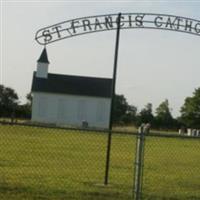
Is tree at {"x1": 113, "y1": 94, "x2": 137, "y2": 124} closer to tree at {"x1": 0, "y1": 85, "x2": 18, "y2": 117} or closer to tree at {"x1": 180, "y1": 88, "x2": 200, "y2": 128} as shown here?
tree at {"x1": 180, "y1": 88, "x2": 200, "y2": 128}

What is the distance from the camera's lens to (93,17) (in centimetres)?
1526

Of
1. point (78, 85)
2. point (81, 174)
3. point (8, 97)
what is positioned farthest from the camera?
point (8, 97)

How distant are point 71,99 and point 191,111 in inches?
837

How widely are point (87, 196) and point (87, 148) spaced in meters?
13.9

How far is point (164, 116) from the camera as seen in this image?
10925 cm

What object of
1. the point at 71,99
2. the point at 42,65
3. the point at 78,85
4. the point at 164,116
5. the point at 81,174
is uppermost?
the point at 42,65

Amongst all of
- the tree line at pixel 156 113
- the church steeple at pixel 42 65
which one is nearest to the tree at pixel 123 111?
the tree line at pixel 156 113

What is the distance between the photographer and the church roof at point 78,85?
108875 mm

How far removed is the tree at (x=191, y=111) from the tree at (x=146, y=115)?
5.77 metres

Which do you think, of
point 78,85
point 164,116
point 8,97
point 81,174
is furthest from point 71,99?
point 81,174

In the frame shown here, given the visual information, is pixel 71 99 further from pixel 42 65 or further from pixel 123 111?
pixel 123 111

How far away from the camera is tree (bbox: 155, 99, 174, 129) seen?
101 m

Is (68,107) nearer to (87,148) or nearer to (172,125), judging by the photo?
(172,125)

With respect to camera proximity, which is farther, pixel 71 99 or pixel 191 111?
pixel 71 99
